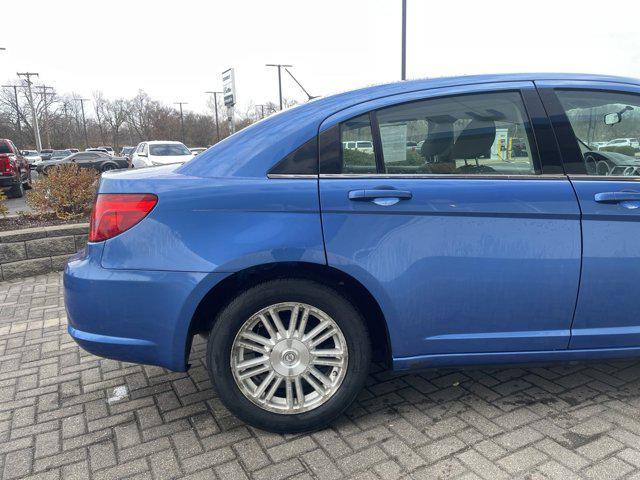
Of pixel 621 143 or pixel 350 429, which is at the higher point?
pixel 621 143

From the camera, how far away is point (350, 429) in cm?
248

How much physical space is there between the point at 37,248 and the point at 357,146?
4.72 meters

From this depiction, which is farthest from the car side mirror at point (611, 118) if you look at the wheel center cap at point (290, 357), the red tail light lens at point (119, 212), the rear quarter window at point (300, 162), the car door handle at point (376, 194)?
the red tail light lens at point (119, 212)

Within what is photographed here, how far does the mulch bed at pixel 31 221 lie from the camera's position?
606 cm

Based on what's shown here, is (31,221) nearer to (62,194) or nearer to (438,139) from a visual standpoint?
(62,194)

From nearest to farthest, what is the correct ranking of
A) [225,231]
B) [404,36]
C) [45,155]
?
[225,231] < [404,36] < [45,155]

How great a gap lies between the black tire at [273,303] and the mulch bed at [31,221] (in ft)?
15.2

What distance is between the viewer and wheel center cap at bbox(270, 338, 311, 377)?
2.40 meters

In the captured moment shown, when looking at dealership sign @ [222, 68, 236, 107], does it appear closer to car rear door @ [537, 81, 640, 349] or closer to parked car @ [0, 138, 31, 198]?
parked car @ [0, 138, 31, 198]

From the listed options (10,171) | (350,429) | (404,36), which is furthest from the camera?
(10,171)

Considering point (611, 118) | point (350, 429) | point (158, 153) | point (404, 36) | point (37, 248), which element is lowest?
point (350, 429)

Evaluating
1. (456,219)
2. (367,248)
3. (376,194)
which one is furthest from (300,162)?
(456,219)

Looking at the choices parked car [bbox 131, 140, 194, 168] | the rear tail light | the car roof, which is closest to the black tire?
the car roof

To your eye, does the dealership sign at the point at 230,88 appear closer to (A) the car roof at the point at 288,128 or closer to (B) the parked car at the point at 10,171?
(B) the parked car at the point at 10,171
